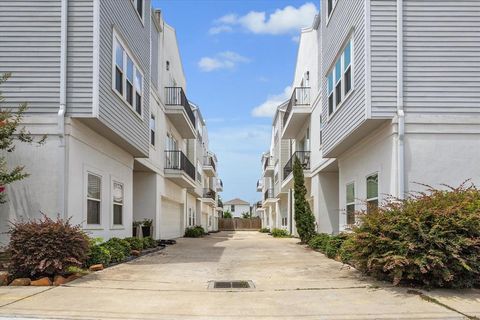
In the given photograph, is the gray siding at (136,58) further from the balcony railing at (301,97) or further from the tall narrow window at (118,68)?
the balcony railing at (301,97)

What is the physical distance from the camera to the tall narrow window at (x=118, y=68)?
13.5 metres

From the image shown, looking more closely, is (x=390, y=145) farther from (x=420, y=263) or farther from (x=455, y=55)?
(x=420, y=263)

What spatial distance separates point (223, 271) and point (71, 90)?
5.41 meters

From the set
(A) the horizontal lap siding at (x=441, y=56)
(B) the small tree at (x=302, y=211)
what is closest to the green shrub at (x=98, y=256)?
(A) the horizontal lap siding at (x=441, y=56)

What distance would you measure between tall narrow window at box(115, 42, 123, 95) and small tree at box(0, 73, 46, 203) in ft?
9.85

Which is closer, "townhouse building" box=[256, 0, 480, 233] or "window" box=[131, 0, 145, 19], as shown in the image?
"townhouse building" box=[256, 0, 480, 233]

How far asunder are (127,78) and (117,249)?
5087 millimetres

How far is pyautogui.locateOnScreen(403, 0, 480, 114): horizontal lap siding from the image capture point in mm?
11539

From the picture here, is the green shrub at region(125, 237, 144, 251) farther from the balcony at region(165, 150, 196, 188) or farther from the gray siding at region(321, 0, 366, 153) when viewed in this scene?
the balcony at region(165, 150, 196, 188)

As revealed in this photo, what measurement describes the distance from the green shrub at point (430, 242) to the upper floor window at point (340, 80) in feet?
16.8

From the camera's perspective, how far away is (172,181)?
2659 cm

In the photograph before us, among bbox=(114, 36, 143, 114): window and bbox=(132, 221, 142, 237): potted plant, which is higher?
bbox=(114, 36, 143, 114): window

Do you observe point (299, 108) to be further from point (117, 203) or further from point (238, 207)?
point (238, 207)

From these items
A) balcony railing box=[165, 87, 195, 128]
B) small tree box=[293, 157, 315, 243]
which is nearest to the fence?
balcony railing box=[165, 87, 195, 128]
